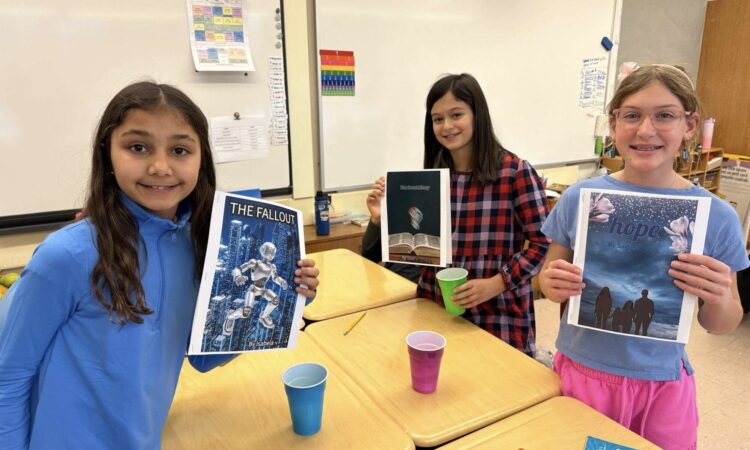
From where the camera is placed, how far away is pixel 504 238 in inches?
64.2

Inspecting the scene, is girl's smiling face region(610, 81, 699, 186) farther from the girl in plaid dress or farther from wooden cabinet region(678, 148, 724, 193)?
wooden cabinet region(678, 148, 724, 193)

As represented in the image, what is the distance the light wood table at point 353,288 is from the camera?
5.41ft

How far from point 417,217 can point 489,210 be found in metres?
0.27

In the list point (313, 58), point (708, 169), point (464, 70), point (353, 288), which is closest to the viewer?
point (353, 288)

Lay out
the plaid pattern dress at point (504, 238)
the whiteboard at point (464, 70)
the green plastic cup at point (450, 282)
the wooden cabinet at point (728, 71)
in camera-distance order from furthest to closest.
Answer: the wooden cabinet at point (728, 71), the whiteboard at point (464, 70), the plaid pattern dress at point (504, 238), the green plastic cup at point (450, 282)

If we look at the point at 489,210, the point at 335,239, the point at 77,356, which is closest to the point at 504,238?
the point at 489,210

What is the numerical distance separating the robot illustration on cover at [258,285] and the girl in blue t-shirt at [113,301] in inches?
3.8

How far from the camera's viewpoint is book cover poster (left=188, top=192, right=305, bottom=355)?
0.94 metres

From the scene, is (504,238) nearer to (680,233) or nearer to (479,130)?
(479,130)

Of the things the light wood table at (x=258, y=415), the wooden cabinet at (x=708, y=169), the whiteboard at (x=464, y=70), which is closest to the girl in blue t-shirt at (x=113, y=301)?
the light wood table at (x=258, y=415)

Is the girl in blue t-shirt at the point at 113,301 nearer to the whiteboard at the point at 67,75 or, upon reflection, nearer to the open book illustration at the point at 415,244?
the open book illustration at the point at 415,244

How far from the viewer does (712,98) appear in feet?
16.8

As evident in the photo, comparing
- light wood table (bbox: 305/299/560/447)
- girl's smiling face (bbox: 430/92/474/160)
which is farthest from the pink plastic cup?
girl's smiling face (bbox: 430/92/474/160)

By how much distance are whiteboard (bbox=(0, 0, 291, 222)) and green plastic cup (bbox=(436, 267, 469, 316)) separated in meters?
1.70
